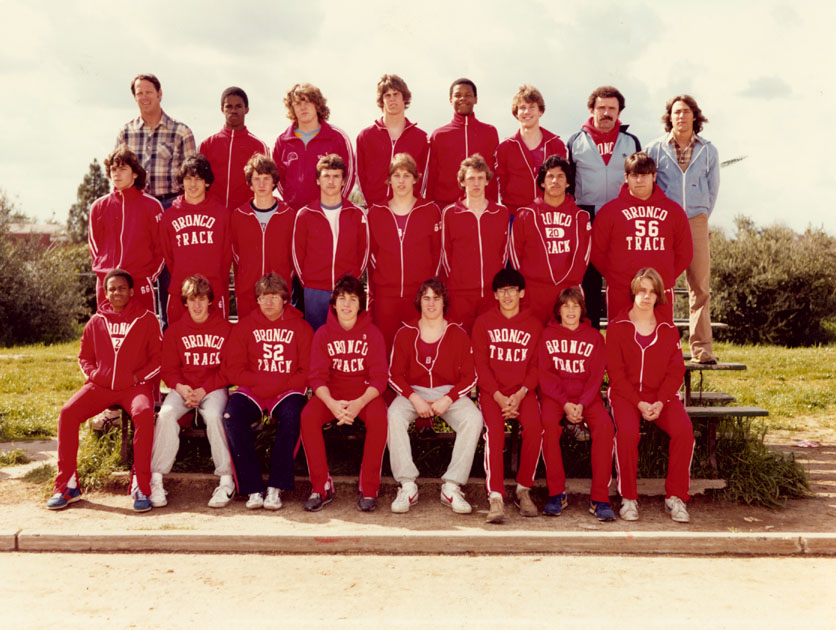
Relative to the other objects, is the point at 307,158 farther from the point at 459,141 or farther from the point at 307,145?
the point at 459,141

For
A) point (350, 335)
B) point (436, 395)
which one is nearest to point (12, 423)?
point (350, 335)

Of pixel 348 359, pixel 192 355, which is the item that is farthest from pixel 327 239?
pixel 192 355

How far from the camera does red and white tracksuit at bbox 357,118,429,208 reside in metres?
6.61

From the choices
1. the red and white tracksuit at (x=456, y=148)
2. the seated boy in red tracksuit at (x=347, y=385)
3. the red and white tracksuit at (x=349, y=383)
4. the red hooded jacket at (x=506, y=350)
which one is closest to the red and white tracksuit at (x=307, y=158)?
the red and white tracksuit at (x=456, y=148)

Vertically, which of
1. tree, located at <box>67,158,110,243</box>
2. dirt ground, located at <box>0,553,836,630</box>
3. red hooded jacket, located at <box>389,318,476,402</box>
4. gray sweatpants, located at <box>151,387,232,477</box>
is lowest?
dirt ground, located at <box>0,553,836,630</box>

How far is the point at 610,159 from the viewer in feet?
21.5

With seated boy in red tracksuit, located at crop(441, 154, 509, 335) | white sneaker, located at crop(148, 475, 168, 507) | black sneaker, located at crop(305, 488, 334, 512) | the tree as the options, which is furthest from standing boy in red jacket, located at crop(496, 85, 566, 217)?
the tree

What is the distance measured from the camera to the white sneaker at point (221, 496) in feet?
18.1

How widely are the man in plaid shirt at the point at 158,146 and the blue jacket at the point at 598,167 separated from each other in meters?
3.62

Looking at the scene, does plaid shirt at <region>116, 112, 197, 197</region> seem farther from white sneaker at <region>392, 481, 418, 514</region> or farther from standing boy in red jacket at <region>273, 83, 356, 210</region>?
white sneaker at <region>392, 481, 418, 514</region>

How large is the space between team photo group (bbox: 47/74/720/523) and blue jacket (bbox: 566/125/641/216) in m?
0.02

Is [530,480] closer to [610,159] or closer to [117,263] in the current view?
[610,159]

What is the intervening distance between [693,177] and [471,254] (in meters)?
2.16

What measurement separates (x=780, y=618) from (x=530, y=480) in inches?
81.2
